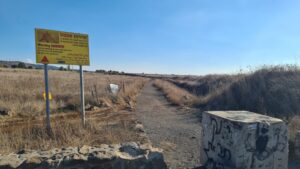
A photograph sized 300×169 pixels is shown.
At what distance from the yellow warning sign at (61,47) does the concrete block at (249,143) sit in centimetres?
545

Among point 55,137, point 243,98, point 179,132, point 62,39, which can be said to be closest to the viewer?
point 55,137

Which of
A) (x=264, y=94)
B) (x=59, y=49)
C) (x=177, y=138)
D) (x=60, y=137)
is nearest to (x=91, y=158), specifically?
(x=60, y=137)

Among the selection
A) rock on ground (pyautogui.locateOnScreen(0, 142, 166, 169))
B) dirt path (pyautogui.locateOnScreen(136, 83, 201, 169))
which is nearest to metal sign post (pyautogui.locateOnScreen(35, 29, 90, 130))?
dirt path (pyautogui.locateOnScreen(136, 83, 201, 169))

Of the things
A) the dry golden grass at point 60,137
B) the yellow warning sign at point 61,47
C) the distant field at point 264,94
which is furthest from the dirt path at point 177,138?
the yellow warning sign at point 61,47

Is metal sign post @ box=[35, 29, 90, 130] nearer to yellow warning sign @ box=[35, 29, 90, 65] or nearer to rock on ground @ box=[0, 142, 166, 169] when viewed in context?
yellow warning sign @ box=[35, 29, 90, 65]

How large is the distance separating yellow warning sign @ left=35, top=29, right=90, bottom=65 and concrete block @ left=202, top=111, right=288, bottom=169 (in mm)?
5448

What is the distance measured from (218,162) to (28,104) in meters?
10.00

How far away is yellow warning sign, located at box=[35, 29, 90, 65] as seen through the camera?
7379mm

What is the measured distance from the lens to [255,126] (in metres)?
4.20

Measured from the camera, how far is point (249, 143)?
416 cm

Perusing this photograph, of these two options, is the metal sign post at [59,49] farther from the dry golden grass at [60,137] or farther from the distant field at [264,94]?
the distant field at [264,94]

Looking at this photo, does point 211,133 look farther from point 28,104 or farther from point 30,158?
point 28,104

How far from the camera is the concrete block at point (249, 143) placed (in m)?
4.13

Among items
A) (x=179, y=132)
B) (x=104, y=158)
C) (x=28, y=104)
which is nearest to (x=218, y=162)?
(x=104, y=158)
